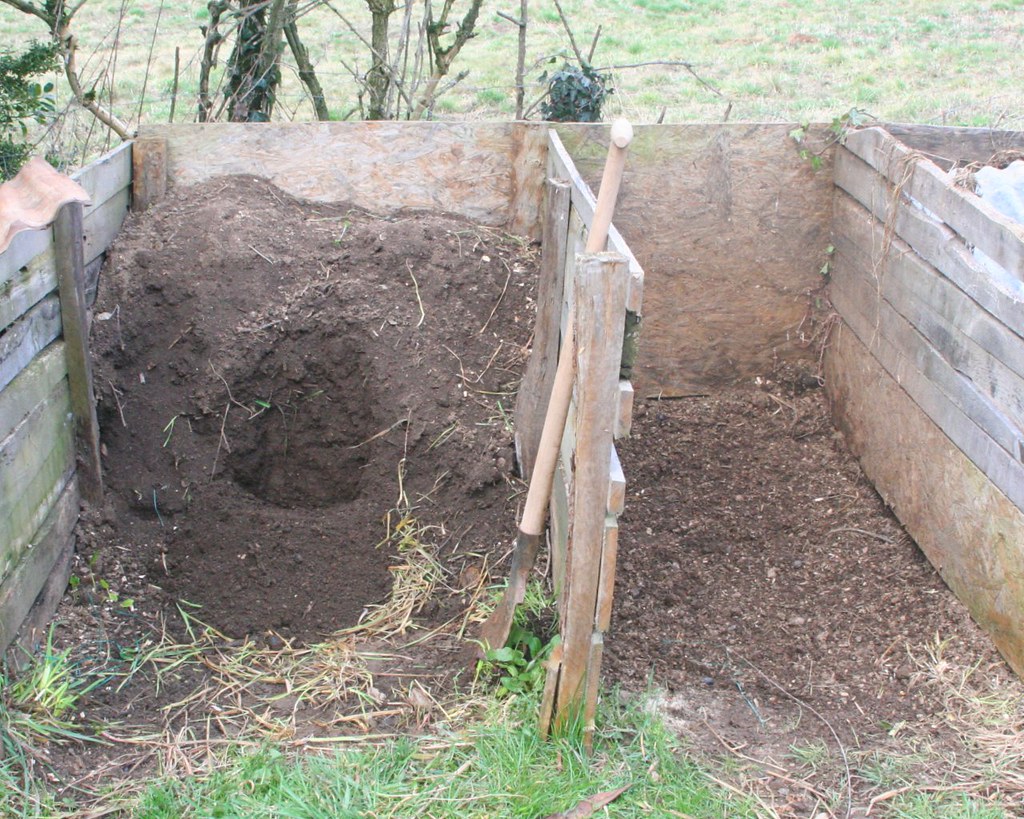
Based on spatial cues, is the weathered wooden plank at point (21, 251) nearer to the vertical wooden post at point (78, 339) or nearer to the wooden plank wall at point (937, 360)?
the vertical wooden post at point (78, 339)

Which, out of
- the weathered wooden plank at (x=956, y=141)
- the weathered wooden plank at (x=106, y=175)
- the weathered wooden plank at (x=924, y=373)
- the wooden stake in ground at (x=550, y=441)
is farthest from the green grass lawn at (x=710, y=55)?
the wooden stake in ground at (x=550, y=441)

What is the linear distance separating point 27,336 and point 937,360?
310cm

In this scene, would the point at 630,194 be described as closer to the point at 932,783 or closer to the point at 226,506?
the point at 226,506

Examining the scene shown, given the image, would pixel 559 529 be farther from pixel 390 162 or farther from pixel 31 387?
pixel 390 162

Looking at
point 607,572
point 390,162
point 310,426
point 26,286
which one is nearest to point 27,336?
point 26,286

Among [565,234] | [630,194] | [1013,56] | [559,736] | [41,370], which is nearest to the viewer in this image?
[559,736]

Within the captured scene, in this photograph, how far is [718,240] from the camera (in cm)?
484

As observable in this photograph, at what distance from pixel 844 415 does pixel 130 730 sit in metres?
3.32

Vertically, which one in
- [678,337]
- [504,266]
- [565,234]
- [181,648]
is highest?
[565,234]

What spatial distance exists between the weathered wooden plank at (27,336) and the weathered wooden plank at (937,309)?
3018 millimetres

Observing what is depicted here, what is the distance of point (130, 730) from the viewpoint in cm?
283

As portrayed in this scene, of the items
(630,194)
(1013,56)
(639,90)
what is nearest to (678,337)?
(630,194)

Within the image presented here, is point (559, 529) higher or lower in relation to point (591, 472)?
lower

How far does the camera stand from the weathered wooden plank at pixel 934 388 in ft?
10.7
